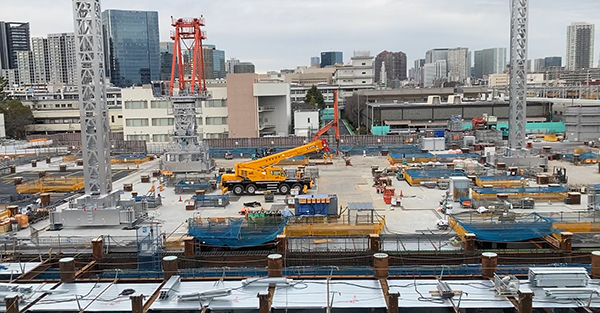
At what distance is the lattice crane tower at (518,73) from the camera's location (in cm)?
3692

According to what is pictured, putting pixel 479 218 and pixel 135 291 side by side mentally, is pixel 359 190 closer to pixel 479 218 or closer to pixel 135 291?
pixel 479 218

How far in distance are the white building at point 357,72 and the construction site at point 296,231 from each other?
7151 centimetres

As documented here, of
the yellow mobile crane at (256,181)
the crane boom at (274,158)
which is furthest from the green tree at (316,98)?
the yellow mobile crane at (256,181)

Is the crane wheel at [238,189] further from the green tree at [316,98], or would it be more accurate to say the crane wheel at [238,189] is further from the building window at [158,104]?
the green tree at [316,98]

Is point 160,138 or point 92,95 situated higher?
point 92,95

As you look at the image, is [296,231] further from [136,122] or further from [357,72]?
[357,72]

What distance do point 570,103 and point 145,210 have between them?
64.4 meters

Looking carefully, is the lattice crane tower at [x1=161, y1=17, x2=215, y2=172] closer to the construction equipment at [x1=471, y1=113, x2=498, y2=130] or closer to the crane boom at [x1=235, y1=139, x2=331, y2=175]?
the crane boom at [x1=235, y1=139, x2=331, y2=175]

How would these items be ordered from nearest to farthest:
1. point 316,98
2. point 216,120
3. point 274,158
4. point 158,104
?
point 274,158
point 158,104
point 216,120
point 316,98

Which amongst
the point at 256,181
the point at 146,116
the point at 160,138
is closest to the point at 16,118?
the point at 146,116

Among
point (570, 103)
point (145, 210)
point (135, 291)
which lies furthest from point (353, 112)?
point (135, 291)

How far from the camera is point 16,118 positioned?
77875mm

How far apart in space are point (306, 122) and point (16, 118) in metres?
43.8

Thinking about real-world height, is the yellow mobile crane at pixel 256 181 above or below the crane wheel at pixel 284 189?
above
